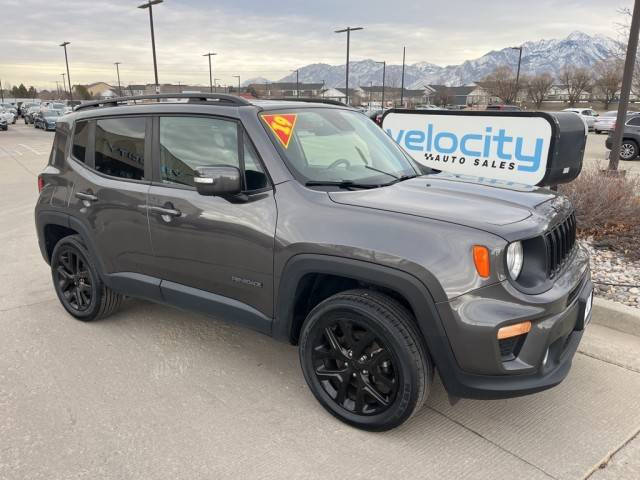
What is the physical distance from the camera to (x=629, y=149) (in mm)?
17094

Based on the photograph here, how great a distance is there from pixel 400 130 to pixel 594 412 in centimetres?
462

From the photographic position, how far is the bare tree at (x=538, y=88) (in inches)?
2820


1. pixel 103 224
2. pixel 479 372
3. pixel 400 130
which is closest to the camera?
pixel 479 372

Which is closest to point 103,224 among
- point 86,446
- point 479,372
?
→ point 86,446

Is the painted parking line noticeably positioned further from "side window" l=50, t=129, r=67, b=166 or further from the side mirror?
the side mirror

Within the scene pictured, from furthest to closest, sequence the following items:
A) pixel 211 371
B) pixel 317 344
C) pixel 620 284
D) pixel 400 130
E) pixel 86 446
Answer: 1. pixel 400 130
2. pixel 620 284
3. pixel 211 371
4. pixel 317 344
5. pixel 86 446

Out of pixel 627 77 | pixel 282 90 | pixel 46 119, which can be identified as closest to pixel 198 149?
pixel 627 77

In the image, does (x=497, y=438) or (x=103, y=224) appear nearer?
(x=497, y=438)

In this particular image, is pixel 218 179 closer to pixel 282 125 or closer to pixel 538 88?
pixel 282 125

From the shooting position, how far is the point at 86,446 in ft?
9.11

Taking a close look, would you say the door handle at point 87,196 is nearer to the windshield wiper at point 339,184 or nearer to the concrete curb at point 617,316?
the windshield wiper at point 339,184

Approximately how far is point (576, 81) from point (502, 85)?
1369cm

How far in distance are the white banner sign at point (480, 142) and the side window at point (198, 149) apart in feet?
9.35

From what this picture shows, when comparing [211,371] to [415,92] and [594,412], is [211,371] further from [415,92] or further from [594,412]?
[415,92]
